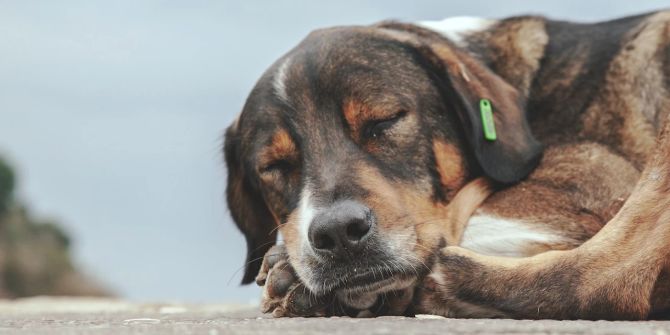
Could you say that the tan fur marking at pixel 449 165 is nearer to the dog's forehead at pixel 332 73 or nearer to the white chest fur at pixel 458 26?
the dog's forehead at pixel 332 73

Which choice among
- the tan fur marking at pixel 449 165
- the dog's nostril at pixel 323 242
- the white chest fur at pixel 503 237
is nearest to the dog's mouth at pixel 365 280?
the dog's nostril at pixel 323 242

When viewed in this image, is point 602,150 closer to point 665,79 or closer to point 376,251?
point 665,79

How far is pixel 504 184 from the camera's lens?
4.92 m

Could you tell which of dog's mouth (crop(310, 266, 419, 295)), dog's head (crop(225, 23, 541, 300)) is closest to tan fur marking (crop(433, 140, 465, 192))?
dog's head (crop(225, 23, 541, 300))

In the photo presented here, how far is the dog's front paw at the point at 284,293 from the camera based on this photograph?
4.12 metres

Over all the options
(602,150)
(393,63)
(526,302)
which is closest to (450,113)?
(393,63)

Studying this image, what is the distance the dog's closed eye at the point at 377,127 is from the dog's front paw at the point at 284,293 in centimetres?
69

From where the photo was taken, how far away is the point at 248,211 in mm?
5664

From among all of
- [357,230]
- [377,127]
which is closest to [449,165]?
[377,127]

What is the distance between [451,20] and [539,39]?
23.5 inches

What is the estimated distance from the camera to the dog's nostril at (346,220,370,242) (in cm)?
402

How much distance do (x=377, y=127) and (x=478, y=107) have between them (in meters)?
0.55

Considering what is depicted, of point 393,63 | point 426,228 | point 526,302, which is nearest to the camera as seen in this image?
point 526,302

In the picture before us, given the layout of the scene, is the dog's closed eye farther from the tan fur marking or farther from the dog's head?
the tan fur marking
